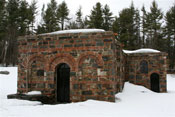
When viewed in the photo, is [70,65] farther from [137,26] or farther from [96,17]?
[137,26]

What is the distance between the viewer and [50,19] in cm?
2998

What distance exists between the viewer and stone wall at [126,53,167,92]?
14.8 meters

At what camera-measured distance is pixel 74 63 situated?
911 centimetres

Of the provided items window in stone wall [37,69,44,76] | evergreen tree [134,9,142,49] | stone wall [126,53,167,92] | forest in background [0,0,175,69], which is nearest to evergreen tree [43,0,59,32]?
forest in background [0,0,175,69]

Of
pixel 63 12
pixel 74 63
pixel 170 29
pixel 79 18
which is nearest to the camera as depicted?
pixel 74 63

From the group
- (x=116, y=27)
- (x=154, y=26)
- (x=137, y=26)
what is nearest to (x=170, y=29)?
(x=154, y=26)

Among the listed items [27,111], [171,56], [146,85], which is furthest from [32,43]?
[171,56]

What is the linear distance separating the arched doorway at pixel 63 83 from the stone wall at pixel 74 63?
26 centimetres

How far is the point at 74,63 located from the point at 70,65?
271 millimetres

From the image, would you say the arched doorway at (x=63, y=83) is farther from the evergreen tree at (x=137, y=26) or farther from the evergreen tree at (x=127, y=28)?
the evergreen tree at (x=137, y=26)

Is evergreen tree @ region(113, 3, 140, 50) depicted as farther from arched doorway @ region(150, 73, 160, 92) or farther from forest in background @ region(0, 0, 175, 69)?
arched doorway @ region(150, 73, 160, 92)

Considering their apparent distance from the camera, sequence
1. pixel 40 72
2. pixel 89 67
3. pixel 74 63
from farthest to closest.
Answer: pixel 40 72 < pixel 74 63 < pixel 89 67

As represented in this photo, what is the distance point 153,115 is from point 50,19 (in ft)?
88.3

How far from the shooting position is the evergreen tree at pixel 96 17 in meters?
29.2
